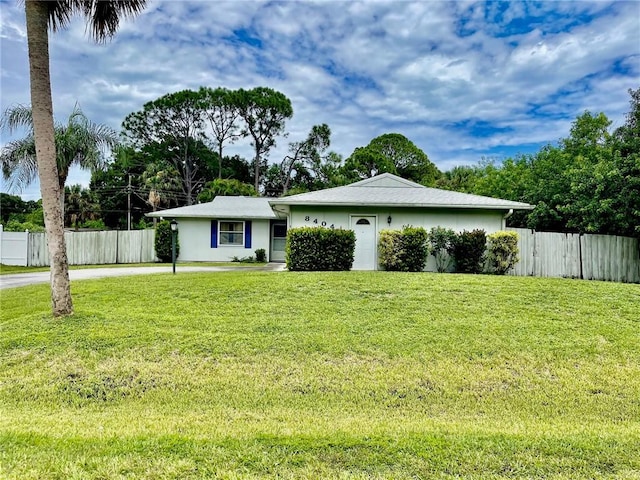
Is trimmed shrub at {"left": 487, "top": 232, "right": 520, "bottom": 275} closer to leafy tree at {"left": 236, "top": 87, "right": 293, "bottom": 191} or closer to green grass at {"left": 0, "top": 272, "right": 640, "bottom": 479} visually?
green grass at {"left": 0, "top": 272, "right": 640, "bottom": 479}

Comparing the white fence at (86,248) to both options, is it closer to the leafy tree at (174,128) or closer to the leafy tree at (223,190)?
the leafy tree at (223,190)

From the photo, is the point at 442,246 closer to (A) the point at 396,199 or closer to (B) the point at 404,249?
(B) the point at 404,249

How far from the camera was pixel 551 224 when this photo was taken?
57.9 feet

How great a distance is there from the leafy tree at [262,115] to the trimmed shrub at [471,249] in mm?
26497

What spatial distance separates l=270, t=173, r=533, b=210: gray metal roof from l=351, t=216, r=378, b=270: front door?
765mm

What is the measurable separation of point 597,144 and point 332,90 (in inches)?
564

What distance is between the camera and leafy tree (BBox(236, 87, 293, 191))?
3584 centimetres

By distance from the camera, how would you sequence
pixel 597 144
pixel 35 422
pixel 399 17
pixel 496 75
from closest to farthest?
pixel 35 422, pixel 399 17, pixel 496 75, pixel 597 144

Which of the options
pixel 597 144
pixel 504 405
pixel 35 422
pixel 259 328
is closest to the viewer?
pixel 35 422

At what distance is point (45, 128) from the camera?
21.4 feet

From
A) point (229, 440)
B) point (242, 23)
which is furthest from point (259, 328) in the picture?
point (242, 23)

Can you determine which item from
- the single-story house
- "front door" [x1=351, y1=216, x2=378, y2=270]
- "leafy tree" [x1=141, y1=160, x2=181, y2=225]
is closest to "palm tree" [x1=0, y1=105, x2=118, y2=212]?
the single-story house

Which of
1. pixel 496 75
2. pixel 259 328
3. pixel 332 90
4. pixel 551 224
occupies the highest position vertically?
A: pixel 332 90

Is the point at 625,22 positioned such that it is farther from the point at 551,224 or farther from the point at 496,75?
the point at 551,224
